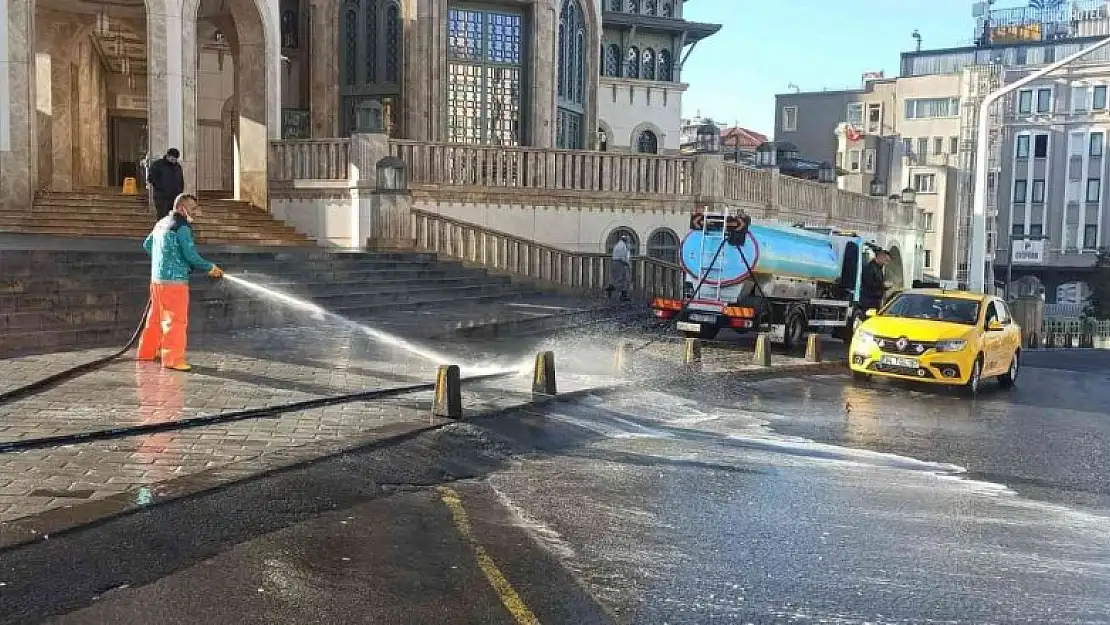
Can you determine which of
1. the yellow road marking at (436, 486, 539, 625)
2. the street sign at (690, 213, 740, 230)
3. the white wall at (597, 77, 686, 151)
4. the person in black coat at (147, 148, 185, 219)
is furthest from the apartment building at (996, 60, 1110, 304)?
the yellow road marking at (436, 486, 539, 625)

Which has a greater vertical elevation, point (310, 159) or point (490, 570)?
point (310, 159)

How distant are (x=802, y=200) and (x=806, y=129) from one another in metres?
41.5

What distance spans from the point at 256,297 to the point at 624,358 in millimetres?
A: 5913

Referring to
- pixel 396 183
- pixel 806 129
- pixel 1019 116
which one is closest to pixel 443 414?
pixel 396 183

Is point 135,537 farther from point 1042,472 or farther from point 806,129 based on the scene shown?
point 806,129

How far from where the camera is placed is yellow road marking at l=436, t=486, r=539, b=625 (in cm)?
462

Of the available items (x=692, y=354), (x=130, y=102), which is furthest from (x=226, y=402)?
(x=130, y=102)

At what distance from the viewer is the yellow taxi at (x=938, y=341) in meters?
13.8

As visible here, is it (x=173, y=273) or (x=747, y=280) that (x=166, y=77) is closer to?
(x=173, y=273)

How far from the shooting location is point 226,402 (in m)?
9.30

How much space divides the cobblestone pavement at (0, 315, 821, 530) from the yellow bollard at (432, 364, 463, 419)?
203mm

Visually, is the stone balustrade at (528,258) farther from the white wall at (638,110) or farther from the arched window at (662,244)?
the white wall at (638,110)

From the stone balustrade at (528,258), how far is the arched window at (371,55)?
7449 millimetres

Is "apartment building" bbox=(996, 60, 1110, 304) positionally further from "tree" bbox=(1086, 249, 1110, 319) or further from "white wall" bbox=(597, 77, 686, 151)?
"white wall" bbox=(597, 77, 686, 151)
